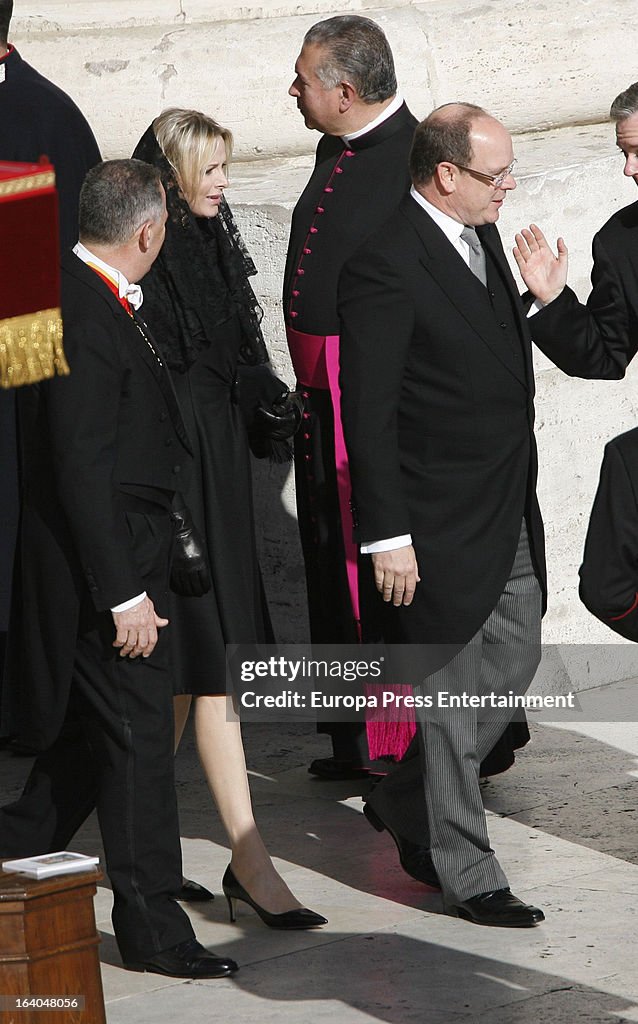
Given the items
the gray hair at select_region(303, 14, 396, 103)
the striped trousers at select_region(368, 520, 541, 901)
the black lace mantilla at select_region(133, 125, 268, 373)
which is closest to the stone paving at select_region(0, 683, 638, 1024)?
the striped trousers at select_region(368, 520, 541, 901)

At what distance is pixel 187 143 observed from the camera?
462 cm

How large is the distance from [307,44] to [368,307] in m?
1.19

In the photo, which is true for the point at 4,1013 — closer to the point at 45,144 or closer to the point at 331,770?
the point at 331,770

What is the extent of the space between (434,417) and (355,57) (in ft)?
4.18

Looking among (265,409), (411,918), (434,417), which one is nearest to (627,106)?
(434,417)

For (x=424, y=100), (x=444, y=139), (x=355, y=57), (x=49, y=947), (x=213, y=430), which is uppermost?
(x=424, y=100)

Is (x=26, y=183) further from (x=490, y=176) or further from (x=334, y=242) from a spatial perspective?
(x=334, y=242)

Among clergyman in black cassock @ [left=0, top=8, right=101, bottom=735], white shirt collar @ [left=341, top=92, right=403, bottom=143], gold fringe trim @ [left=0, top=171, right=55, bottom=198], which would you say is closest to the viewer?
gold fringe trim @ [left=0, top=171, right=55, bottom=198]

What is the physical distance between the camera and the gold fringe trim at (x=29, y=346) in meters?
3.74

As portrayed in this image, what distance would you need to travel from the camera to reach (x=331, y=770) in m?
5.65

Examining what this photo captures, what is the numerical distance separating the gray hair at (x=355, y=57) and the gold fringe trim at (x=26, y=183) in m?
1.85

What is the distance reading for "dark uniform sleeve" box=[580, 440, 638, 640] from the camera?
14.0 ft

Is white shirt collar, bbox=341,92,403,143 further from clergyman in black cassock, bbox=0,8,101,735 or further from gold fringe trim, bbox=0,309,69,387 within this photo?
gold fringe trim, bbox=0,309,69,387

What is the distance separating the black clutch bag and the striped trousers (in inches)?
26.5
